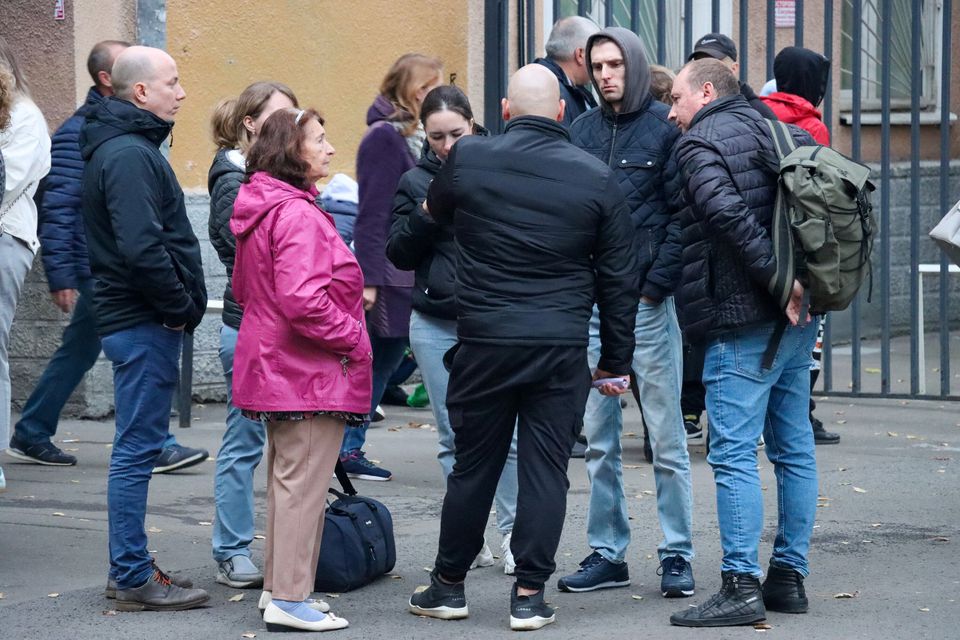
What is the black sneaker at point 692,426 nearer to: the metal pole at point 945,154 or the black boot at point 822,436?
the black boot at point 822,436

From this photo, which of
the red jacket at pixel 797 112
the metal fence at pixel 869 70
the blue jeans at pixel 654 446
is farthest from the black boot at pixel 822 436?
the blue jeans at pixel 654 446

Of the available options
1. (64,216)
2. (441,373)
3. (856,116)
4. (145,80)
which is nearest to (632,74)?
(441,373)

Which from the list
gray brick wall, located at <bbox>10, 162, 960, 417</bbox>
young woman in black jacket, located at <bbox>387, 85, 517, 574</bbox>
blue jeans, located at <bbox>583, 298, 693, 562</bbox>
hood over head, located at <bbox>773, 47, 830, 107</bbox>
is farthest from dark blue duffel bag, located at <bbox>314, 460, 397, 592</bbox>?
gray brick wall, located at <bbox>10, 162, 960, 417</bbox>

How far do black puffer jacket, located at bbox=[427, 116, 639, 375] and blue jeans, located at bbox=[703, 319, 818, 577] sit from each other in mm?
414

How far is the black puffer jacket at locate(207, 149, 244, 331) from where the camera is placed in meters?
5.34

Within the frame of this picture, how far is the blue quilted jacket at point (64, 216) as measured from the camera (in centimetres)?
739

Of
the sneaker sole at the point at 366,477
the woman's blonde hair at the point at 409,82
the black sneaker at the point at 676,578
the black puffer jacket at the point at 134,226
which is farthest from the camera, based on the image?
the sneaker sole at the point at 366,477

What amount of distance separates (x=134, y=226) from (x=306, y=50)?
5.21 m

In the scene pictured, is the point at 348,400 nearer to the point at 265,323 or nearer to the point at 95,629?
the point at 265,323

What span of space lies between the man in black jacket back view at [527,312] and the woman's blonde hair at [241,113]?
32.2 inches

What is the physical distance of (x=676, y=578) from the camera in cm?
524

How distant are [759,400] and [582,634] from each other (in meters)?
0.92

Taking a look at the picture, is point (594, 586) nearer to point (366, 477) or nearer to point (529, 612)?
point (529, 612)

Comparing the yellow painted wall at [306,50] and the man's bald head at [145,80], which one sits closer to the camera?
the man's bald head at [145,80]
